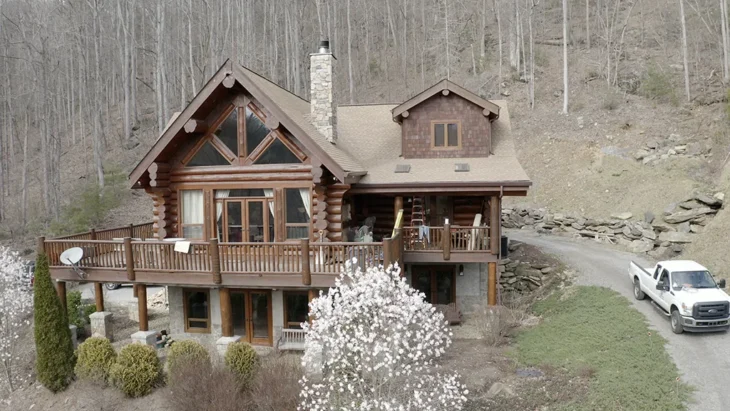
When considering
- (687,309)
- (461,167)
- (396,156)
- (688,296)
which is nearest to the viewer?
(687,309)

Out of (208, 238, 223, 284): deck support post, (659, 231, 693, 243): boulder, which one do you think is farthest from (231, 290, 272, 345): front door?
(659, 231, 693, 243): boulder

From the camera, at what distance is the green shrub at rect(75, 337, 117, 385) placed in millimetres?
14180

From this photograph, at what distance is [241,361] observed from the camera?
13344mm

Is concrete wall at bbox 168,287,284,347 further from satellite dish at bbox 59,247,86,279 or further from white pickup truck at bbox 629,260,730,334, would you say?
white pickup truck at bbox 629,260,730,334

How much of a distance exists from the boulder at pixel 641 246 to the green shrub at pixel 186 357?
19.4 m

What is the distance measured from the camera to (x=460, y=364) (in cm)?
1354

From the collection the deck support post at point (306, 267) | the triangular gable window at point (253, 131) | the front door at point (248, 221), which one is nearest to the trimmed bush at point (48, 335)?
the front door at point (248, 221)

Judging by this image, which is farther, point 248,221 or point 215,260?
point 248,221

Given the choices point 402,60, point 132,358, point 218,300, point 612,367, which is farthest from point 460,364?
point 402,60

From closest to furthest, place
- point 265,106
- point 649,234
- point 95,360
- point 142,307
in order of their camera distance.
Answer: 1. point 95,360
2. point 265,106
3. point 142,307
4. point 649,234

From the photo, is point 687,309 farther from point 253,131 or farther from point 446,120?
point 253,131

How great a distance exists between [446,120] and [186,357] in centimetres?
1246

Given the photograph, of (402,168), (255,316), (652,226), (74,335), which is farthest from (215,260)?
(652,226)

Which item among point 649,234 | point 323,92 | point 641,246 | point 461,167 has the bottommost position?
point 641,246
